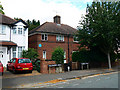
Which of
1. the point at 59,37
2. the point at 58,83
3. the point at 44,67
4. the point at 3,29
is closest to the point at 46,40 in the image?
the point at 59,37

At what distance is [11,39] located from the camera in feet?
61.5

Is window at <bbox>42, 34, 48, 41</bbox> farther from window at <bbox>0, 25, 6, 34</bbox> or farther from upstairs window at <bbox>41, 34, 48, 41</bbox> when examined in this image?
window at <bbox>0, 25, 6, 34</bbox>

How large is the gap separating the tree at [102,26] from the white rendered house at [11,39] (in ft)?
28.7

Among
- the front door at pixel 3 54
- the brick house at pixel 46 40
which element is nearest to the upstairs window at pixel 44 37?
the brick house at pixel 46 40

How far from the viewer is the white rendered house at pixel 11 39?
687 inches

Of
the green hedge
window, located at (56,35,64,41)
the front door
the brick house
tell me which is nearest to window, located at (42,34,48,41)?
the brick house

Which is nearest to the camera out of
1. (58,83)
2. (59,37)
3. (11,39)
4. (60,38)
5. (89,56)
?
(58,83)

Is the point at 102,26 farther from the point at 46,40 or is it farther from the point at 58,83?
the point at 46,40

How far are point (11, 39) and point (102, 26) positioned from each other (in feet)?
41.6

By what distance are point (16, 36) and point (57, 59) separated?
8.36 metres

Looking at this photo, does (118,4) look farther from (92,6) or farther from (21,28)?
(21,28)

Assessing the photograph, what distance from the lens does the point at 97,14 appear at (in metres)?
16.5

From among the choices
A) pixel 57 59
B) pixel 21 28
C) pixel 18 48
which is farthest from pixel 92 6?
pixel 18 48

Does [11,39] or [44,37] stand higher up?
[44,37]
